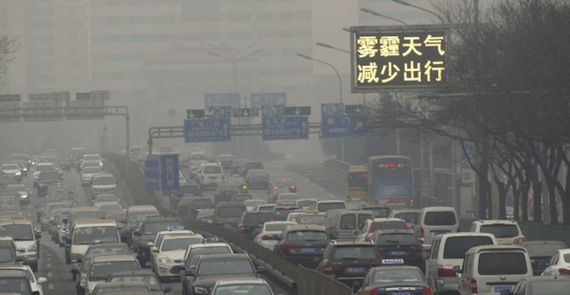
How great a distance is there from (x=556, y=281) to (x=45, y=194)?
295 feet

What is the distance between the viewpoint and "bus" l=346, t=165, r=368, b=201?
96.1 metres

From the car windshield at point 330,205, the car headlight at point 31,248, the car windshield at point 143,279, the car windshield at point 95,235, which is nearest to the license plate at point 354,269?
the car windshield at point 143,279

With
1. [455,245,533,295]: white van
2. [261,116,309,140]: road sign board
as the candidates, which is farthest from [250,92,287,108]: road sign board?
[455,245,533,295]: white van

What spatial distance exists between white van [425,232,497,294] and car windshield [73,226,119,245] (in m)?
14.9

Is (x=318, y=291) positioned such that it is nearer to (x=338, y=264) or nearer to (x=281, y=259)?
(x=338, y=264)

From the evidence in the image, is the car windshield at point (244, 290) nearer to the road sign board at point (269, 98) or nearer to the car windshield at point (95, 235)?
the car windshield at point (95, 235)

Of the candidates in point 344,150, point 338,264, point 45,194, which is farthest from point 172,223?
point 344,150

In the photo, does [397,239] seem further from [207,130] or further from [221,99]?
[221,99]

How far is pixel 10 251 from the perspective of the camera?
40.7 m

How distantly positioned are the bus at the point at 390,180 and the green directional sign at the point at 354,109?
880 cm

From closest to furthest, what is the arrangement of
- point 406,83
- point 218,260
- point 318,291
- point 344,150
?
point 318,291
point 218,260
point 406,83
point 344,150

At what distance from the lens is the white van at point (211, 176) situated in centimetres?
11663

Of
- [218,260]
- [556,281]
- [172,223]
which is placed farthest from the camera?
[172,223]

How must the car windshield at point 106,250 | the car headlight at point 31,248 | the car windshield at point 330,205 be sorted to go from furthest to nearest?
the car windshield at point 330,205 → the car headlight at point 31,248 → the car windshield at point 106,250
